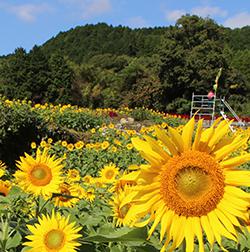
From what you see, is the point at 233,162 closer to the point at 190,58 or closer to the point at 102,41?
the point at 190,58

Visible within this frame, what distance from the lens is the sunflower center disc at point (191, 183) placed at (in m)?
1.28

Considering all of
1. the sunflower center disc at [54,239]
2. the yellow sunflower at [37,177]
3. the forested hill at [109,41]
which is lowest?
the sunflower center disc at [54,239]

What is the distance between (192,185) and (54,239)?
61 centimetres

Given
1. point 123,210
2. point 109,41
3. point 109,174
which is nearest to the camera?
point 123,210

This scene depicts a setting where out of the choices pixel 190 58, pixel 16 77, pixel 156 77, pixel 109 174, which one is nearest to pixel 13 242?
pixel 109 174

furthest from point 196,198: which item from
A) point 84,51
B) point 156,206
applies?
point 84,51

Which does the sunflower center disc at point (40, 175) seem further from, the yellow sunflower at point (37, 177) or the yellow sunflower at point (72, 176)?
the yellow sunflower at point (72, 176)

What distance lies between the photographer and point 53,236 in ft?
5.62

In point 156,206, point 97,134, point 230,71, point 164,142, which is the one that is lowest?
point 156,206

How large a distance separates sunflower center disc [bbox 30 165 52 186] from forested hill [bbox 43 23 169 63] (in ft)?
211

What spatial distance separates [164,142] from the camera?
50.7 inches

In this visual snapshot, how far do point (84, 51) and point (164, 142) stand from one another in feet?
243

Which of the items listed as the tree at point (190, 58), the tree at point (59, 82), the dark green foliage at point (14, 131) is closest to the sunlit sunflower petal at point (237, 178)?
the dark green foliage at point (14, 131)

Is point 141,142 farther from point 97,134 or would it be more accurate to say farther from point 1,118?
point 97,134
